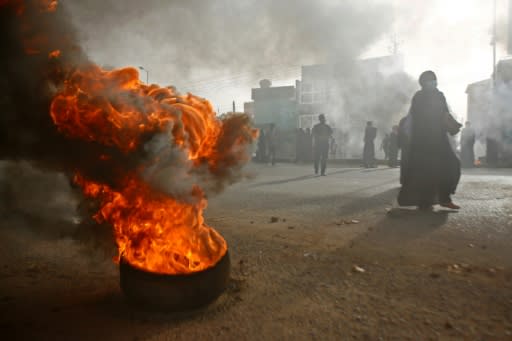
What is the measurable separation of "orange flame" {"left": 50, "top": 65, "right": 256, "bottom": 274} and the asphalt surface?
0.38 m

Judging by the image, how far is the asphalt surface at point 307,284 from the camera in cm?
195

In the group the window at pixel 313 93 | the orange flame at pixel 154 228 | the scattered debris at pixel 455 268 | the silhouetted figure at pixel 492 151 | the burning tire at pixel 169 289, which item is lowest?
the scattered debris at pixel 455 268

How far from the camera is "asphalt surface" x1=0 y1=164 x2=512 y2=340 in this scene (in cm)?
195

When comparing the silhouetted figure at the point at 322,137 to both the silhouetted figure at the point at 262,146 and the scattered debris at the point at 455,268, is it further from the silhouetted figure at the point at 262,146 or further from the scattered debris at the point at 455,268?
the scattered debris at the point at 455,268

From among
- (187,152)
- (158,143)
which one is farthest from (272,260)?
(158,143)

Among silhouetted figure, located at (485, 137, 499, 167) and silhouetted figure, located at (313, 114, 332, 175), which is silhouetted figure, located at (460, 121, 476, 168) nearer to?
silhouetted figure, located at (485, 137, 499, 167)

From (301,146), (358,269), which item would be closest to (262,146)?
(301,146)

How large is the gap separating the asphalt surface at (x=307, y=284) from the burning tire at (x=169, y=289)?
8 cm

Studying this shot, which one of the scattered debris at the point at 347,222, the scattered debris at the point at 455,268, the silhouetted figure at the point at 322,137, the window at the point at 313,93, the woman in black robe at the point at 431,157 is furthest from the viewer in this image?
the window at the point at 313,93

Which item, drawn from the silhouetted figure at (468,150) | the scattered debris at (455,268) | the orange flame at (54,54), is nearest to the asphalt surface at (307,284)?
the scattered debris at (455,268)

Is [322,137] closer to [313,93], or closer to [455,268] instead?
[455,268]

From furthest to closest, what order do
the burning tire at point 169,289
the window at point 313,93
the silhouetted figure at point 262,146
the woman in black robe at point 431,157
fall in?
the window at point 313,93, the silhouetted figure at point 262,146, the woman in black robe at point 431,157, the burning tire at point 169,289

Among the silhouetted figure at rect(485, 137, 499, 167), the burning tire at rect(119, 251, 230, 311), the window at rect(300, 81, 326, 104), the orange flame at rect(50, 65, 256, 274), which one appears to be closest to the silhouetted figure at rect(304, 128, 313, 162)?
the silhouetted figure at rect(485, 137, 499, 167)

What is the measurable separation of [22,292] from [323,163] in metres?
10.5
